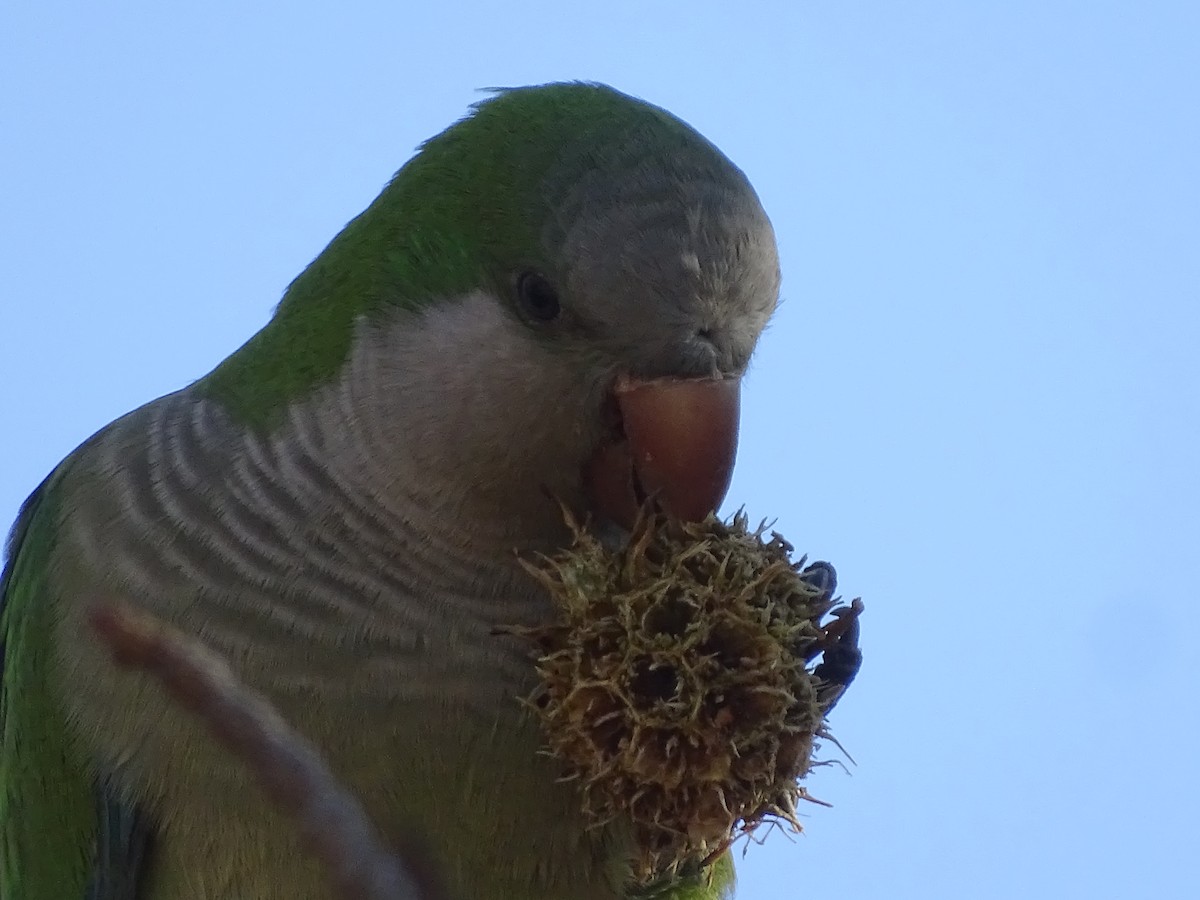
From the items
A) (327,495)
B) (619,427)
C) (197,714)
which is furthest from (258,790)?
(619,427)

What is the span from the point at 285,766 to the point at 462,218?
70 centimetres

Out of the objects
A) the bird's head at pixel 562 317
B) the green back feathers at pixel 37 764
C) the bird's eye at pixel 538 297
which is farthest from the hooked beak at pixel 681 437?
the green back feathers at pixel 37 764

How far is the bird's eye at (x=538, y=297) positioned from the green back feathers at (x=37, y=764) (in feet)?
2.62

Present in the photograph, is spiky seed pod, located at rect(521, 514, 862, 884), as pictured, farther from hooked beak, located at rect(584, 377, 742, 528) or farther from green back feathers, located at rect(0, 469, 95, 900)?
green back feathers, located at rect(0, 469, 95, 900)

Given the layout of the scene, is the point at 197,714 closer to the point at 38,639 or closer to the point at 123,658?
the point at 123,658

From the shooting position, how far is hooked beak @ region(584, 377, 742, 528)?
53.1 inches

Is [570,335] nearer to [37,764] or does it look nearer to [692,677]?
[692,677]

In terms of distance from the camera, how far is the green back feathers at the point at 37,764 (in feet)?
5.18

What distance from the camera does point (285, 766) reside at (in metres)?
1.25

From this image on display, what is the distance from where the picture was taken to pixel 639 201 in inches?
55.1

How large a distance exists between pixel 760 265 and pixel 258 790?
2.78 ft

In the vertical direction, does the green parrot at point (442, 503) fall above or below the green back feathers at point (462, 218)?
below

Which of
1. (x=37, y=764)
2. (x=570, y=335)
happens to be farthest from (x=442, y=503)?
(x=37, y=764)

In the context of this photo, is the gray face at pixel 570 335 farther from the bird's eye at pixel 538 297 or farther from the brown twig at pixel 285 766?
the brown twig at pixel 285 766
